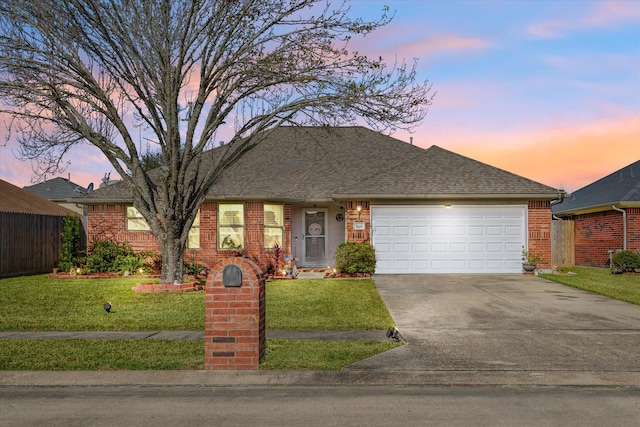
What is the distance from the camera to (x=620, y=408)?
546cm

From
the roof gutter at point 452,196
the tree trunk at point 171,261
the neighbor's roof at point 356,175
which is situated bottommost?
the tree trunk at point 171,261

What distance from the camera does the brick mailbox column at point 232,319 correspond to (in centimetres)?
675

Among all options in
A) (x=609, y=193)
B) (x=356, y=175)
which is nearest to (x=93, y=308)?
(x=356, y=175)

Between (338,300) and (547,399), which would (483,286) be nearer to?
(338,300)

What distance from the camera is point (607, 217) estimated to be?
22.1 meters

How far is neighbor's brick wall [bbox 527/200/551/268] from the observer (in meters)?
18.9

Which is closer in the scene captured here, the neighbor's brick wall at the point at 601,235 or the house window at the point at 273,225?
the house window at the point at 273,225

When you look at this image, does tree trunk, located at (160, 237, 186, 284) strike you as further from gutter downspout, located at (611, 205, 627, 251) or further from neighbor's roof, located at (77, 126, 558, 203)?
gutter downspout, located at (611, 205, 627, 251)

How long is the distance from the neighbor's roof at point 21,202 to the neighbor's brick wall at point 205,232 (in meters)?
7.56

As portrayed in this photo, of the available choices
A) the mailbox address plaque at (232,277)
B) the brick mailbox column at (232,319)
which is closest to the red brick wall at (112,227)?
the brick mailbox column at (232,319)

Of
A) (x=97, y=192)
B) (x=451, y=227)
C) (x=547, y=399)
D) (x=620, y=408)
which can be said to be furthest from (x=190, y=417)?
(x=97, y=192)

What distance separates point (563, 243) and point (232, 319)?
21.6 meters

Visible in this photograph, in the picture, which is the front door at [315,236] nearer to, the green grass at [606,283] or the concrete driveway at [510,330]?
the concrete driveway at [510,330]

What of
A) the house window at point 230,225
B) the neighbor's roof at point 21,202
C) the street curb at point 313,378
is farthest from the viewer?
the neighbor's roof at point 21,202
